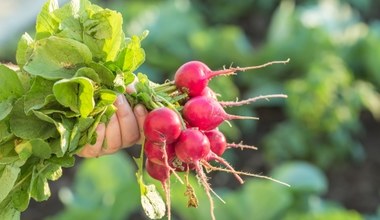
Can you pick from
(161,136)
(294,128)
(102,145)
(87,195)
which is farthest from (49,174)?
(294,128)

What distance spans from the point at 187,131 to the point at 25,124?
34 cm

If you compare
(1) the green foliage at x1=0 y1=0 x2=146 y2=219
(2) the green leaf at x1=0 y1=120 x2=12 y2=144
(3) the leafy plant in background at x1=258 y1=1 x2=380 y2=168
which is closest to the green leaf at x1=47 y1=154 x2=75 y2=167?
(1) the green foliage at x1=0 y1=0 x2=146 y2=219

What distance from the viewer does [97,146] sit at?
1.99 meters

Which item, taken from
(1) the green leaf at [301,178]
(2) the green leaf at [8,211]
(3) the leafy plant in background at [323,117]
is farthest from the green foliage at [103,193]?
(2) the green leaf at [8,211]

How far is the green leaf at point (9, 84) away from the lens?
1965 millimetres

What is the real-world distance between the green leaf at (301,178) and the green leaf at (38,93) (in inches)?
88.2

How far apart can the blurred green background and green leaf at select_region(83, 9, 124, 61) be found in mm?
1794

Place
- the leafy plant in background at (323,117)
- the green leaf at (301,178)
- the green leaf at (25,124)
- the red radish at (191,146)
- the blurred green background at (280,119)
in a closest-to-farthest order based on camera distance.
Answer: the red radish at (191,146), the green leaf at (25,124), the blurred green background at (280,119), the green leaf at (301,178), the leafy plant in background at (323,117)

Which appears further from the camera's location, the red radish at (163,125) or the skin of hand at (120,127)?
the skin of hand at (120,127)

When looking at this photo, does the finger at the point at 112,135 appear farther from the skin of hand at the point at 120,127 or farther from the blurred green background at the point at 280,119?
the blurred green background at the point at 280,119

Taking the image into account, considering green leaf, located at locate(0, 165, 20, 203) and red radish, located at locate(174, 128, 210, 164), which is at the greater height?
red radish, located at locate(174, 128, 210, 164)

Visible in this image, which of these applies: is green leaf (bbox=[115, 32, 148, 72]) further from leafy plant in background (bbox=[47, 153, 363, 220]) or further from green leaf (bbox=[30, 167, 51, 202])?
leafy plant in background (bbox=[47, 153, 363, 220])

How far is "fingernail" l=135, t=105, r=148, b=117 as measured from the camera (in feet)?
6.51

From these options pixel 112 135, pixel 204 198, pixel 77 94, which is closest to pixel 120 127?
pixel 112 135
